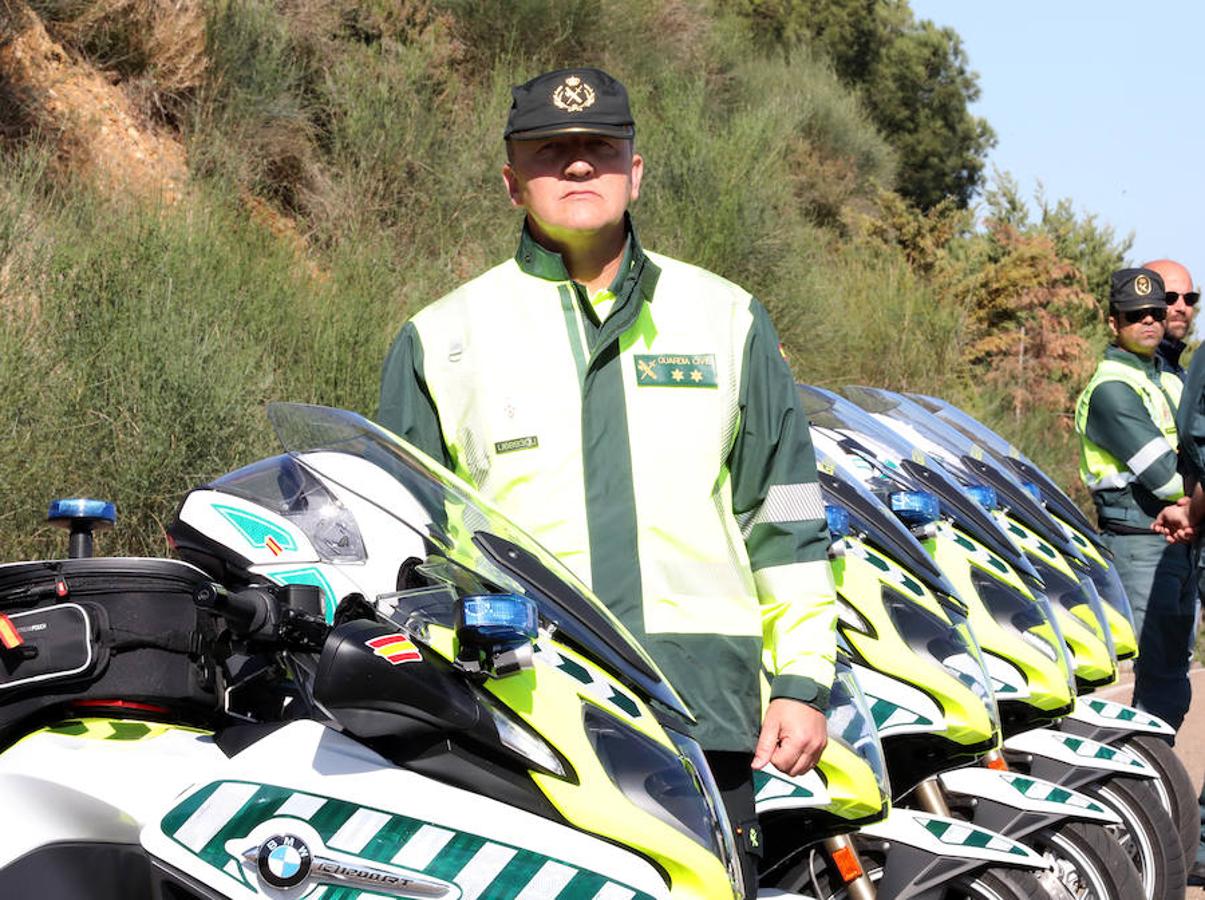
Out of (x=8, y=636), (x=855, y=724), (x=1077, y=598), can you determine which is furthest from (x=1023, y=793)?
(x=8, y=636)

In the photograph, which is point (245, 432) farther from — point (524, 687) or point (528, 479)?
point (524, 687)

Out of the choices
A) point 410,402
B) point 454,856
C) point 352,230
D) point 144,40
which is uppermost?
point 144,40

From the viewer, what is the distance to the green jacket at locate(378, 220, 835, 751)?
2.97 meters

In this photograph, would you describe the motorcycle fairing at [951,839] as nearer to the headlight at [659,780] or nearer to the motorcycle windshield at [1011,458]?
the headlight at [659,780]

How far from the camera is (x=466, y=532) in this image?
2.58 meters

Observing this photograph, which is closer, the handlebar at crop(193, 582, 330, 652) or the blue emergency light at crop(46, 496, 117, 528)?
the handlebar at crop(193, 582, 330, 652)

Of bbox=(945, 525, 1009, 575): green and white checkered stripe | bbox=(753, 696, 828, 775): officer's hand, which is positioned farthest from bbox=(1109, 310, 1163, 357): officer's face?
bbox=(753, 696, 828, 775): officer's hand

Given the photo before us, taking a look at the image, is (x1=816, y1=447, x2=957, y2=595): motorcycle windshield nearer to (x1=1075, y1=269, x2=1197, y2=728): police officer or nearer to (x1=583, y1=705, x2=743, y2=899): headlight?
(x1=583, y1=705, x2=743, y2=899): headlight

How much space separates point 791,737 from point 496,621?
0.89m

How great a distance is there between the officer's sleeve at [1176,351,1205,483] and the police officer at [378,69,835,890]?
9.57 feet

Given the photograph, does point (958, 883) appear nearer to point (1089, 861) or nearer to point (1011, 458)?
point (1089, 861)

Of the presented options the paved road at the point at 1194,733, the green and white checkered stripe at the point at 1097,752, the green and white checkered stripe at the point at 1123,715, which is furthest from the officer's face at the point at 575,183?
the paved road at the point at 1194,733

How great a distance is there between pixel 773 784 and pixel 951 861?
51 centimetres

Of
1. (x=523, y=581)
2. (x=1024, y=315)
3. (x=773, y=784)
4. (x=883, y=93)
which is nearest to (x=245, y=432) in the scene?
(x=773, y=784)
